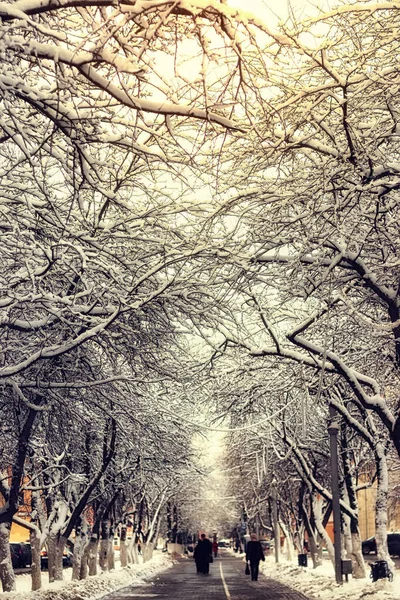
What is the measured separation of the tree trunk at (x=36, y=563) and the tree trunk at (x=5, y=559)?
150cm

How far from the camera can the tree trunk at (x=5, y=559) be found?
18625mm

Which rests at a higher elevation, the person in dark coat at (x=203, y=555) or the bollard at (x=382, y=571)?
the person in dark coat at (x=203, y=555)

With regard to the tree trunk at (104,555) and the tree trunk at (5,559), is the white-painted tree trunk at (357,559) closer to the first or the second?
the tree trunk at (5,559)

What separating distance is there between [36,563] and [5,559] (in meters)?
2.65

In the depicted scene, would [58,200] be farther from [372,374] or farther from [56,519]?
[56,519]

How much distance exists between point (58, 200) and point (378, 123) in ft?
14.9

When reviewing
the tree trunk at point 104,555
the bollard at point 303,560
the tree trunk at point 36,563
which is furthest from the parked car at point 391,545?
the tree trunk at point 36,563

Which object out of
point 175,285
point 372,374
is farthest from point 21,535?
point 175,285

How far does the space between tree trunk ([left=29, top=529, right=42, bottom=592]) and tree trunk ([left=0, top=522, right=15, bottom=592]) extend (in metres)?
1.50

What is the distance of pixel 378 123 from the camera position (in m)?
10.1

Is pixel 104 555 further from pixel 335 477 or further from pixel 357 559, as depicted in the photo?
pixel 335 477

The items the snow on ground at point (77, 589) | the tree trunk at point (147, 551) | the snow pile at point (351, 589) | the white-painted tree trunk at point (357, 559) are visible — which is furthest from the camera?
the tree trunk at point (147, 551)

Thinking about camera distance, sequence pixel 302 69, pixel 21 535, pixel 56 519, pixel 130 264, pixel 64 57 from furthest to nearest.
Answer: pixel 21 535, pixel 56 519, pixel 130 264, pixel 302 69, pixel 64 57

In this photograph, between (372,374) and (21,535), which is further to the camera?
(21,535)
